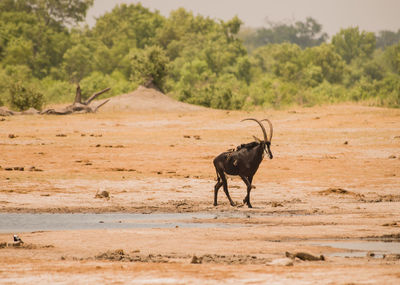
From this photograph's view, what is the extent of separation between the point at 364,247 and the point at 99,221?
478 cm

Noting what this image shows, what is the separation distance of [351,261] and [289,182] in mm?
9836

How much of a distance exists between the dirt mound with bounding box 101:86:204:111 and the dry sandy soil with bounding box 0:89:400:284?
161cm

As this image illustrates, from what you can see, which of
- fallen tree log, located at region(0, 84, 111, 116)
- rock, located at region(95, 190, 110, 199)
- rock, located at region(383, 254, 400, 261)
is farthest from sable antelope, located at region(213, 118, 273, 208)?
fallen tree log, located at region(0, 84, 111, 116)

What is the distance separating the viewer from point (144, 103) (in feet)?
127

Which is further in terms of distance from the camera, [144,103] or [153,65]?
[153,65]

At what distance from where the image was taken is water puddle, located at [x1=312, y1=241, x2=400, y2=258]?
9.57 metres

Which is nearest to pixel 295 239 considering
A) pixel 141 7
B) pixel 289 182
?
pixel 289 182

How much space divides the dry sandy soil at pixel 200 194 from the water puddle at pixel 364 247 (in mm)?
181

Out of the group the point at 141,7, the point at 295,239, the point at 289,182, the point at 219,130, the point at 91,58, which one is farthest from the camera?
the point at 141,7

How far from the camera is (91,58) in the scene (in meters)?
71.2

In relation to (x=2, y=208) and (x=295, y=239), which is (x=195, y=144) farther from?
(x=295, y=239)

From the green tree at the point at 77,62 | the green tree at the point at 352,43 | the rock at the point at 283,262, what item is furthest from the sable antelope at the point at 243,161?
the green tree at the point at 352,43

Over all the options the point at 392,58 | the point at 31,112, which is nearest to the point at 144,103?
→ the point at 31,112

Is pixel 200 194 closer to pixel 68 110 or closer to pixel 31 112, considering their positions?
pixel 68 110
